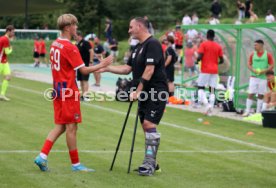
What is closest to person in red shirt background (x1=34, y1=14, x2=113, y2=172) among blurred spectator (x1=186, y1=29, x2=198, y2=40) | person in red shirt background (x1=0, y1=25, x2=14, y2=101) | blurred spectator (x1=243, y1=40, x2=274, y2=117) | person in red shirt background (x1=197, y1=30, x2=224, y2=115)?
blurred spectator (x1=243, y1=40, x2=274, y2=117)

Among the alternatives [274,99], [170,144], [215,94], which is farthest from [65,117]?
[215,94]

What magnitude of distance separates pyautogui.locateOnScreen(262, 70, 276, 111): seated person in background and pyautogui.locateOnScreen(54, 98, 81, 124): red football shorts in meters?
9.37

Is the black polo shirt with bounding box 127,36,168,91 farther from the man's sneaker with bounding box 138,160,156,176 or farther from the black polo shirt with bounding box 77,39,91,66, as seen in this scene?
the black polo shirt with bounding box 77,39,91,66

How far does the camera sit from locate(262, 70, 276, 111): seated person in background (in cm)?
1842

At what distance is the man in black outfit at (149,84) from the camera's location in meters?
10.1

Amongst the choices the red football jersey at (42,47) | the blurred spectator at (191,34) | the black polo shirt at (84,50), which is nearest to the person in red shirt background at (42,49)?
the red football jersey at (42,47)

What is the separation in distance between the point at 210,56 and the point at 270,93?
2353 millimetres

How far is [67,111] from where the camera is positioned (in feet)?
32.7

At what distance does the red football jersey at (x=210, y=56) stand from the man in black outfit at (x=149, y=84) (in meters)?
10.1

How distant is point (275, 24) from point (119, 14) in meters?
55.2

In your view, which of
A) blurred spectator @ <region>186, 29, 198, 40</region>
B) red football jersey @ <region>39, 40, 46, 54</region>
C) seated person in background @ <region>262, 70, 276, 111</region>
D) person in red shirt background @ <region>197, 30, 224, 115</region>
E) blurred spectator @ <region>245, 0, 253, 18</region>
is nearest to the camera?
seated person in background @ <region>262, 70, 276, 111</region>

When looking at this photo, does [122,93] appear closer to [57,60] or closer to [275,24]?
[275,24]

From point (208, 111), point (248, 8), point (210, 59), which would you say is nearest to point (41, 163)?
point (208, 111)

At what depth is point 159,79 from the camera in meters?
10.3
